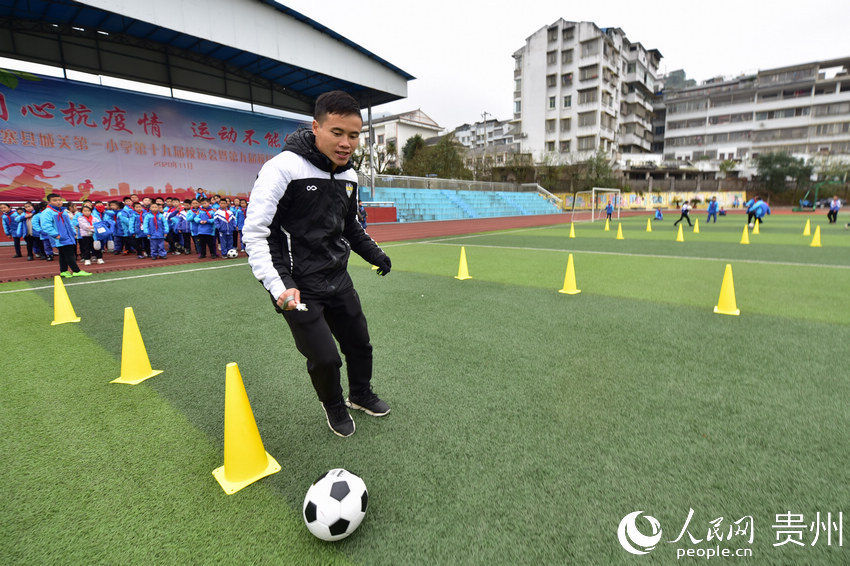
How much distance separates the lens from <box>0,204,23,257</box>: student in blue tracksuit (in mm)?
11414

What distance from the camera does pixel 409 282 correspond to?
7434mm

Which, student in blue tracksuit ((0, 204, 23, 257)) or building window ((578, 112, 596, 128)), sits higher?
building window ((578, 112, 596, 128))

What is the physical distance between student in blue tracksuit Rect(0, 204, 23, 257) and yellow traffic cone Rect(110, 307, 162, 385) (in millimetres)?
12132

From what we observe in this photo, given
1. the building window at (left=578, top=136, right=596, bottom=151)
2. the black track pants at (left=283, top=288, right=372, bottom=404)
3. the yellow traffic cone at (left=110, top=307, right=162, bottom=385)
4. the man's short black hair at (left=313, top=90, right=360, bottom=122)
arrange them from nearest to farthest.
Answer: the man's short black hair at (left=313, top=90, right=360, bottom=122)
the black track pants at (left=283, top=288, right=372, bottom=404)
the yellow traffic cone at (left=110, top=307, right=162, bottom=385)
the building window at (left=578, top=136, right=596, bottom=151)

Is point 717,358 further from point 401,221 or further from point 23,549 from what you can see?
point 401,221

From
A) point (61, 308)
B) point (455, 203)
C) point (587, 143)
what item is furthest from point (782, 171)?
point (61, 308)

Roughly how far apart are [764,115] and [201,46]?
251 feet

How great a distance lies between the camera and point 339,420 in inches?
101

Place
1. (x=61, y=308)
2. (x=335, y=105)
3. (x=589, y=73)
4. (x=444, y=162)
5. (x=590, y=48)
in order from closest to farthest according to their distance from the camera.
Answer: (x=335, y=105), (x=61, y=308), (x=444, y=162), (x=590, y=48), (x=589, y=73)

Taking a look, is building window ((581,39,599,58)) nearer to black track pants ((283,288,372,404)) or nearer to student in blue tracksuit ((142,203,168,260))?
student in blue tracksuit ((142,203,168,260))

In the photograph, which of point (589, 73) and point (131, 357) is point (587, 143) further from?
point (131, 357)

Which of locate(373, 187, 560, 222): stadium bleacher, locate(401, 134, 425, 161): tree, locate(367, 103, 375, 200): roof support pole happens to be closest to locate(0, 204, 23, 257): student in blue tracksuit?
locate(367, 103, 375, 200): roof support pole

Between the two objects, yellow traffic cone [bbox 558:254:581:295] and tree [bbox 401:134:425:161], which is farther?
tree [bbox 401:134:425:161]

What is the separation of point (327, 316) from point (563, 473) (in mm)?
1645
